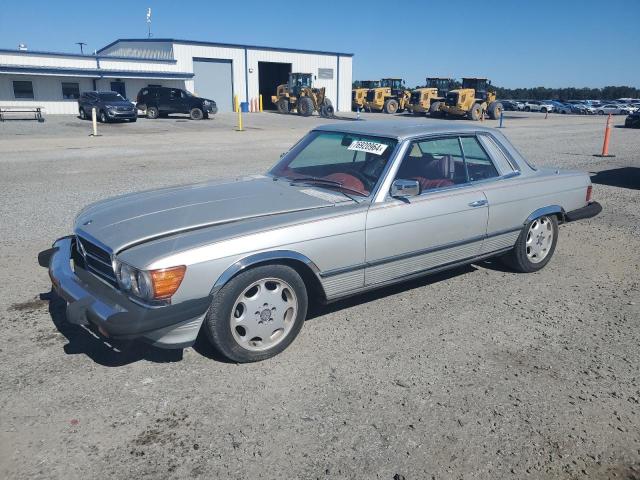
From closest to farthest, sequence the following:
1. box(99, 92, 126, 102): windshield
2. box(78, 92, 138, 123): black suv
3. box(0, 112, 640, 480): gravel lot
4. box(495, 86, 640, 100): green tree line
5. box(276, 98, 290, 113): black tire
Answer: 1. box(0, 112, 640, 480): gravel lot
2. box(78, 92, 138, 123): black suv
3. box(99, 92, 126, 102): windshield
4. box(276, 98, 290, 113): black tire
5. box(495, 86, 640, 100): green tree line

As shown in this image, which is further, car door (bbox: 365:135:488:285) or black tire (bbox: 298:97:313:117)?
black tire (bbox: 298:97:313:117)

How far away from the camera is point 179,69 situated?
3847 centimetres

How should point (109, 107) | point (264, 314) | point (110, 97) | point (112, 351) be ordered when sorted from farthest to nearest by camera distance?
point (110, 97) < point (109, 107) < point (112, 351) < point (264, 314)

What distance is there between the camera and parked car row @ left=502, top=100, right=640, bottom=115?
2024 inches

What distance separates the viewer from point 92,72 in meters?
33.6

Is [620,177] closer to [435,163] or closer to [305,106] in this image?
[435,163]

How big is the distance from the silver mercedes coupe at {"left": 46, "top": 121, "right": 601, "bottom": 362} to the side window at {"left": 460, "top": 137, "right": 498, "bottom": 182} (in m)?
0.01

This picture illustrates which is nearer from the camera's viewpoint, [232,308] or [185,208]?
[232,308]

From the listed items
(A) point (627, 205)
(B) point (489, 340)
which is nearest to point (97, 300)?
(B) point (489, 340)

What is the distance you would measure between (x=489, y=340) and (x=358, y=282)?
107cm

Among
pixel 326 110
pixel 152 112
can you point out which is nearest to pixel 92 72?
pixel 152 112

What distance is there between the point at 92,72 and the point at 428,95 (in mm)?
22780

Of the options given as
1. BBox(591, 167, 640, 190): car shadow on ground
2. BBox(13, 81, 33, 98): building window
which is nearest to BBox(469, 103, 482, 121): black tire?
BBox(591, 167, 640, 190): car shadow on ground

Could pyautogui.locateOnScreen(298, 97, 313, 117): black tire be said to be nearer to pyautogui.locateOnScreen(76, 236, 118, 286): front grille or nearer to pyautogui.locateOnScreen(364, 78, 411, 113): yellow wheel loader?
pyautogui.locateOnScreen(364, 78, 411, 113): yellow wheel loader
